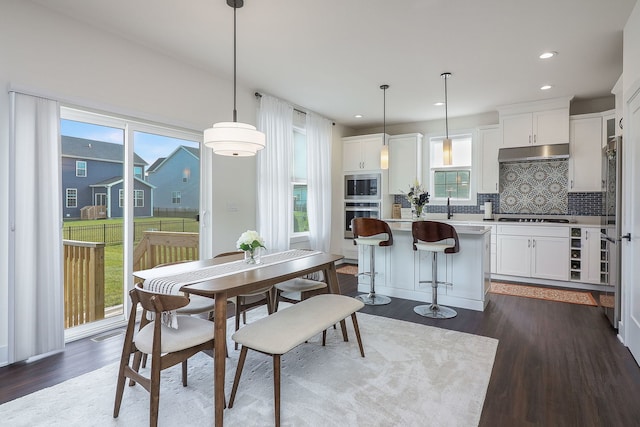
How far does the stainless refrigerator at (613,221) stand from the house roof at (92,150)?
453cm

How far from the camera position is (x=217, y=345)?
74.9 inches

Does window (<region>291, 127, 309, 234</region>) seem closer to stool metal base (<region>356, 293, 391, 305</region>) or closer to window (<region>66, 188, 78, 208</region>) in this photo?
stool metal base (<region>356, 293, 391, 305</region>)

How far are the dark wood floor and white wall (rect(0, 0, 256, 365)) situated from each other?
51cm

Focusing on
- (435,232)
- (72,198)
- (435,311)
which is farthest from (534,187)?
(72,198)

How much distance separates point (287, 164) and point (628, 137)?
3.78 m

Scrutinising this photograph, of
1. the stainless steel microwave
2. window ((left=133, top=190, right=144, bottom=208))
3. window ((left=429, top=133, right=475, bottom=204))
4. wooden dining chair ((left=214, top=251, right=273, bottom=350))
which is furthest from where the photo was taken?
the stainless steel microwave

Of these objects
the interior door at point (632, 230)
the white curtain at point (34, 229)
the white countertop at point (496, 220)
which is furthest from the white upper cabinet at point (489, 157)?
the white curtain at point (34, 229)

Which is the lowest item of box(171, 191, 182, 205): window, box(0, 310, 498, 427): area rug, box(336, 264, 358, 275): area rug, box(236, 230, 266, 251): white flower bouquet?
box(0, 310, 498, 427): area rug

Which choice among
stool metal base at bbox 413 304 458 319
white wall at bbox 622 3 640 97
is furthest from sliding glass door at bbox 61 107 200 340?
white wall at bbox 622 3 640 97

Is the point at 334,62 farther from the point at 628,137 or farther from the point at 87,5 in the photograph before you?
the point at 628,137

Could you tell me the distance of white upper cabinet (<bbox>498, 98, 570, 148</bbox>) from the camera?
197 inches

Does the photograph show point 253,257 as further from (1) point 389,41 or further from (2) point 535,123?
(2) point 535,123

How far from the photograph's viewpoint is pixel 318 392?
220 cm

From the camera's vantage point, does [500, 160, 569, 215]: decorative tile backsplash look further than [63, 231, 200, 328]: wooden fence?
Yes
